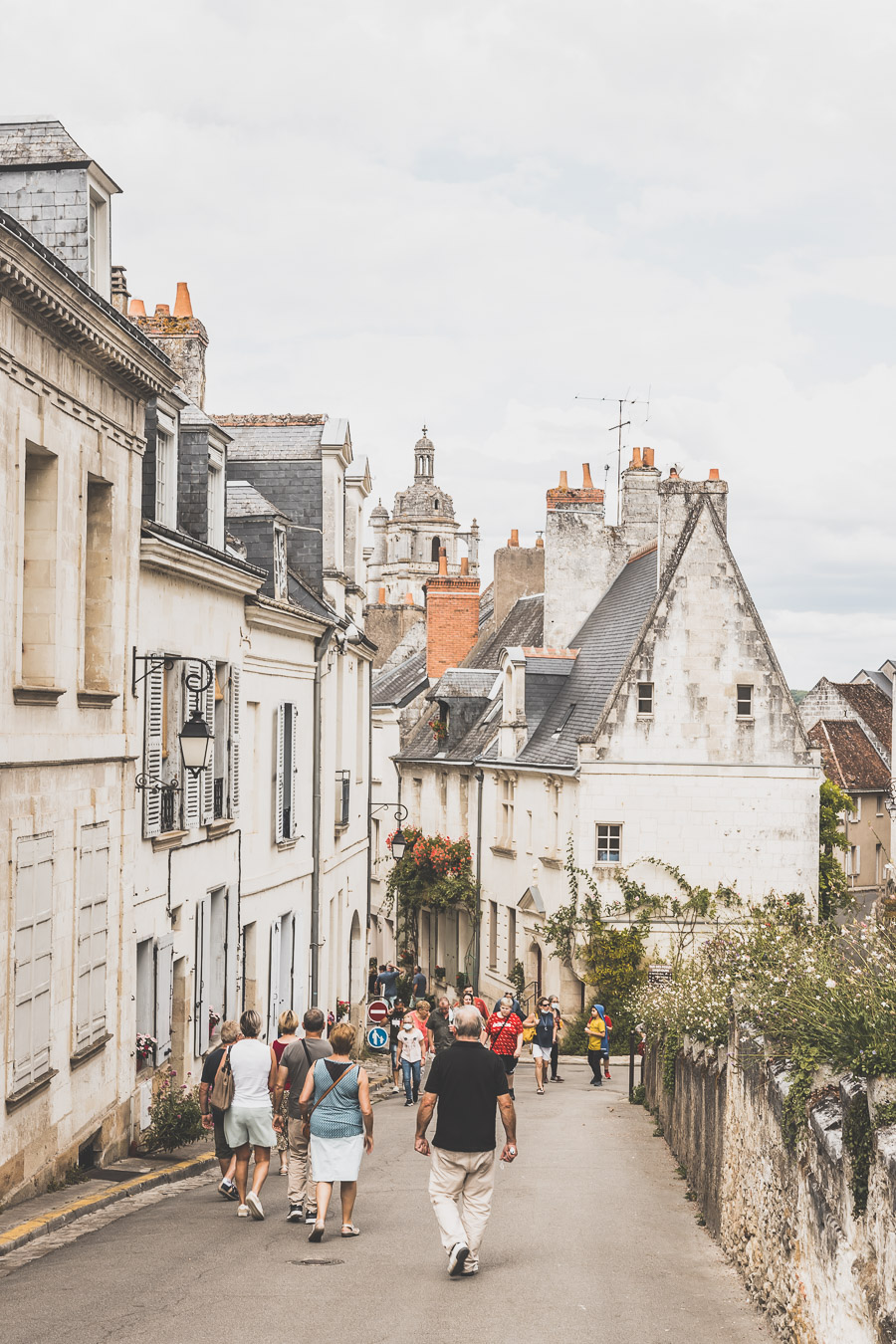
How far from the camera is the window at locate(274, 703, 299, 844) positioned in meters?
19.0

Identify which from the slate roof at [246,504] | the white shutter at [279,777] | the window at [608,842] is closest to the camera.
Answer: the white shutter at [279,777]

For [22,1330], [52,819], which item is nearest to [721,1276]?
[22,1330]

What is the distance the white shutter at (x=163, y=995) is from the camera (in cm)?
1359

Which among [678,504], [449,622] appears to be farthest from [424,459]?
[678,504]

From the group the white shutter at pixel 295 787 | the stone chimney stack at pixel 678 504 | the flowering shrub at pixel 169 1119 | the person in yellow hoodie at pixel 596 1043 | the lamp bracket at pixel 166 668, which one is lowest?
the person in yellow hoodie at pixel 596 1043

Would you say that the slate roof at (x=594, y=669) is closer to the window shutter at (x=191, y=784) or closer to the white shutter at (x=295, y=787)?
the white shutter at (x=295, y=787)

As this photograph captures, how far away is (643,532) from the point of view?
121 ft

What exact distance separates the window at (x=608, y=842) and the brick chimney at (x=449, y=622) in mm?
14716

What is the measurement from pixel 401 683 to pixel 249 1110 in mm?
37476

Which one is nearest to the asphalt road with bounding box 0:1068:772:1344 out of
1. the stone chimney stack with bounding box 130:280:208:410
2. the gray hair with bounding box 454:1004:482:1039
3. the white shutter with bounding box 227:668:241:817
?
the gray hair with bounding box 454:1004:482:1039

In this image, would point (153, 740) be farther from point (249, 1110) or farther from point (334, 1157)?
point (334, 1157)

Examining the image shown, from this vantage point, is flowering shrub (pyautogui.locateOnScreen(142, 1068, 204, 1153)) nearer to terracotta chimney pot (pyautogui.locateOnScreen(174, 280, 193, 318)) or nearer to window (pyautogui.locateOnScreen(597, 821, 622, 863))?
terracotta chimney pot (pyautogui.locateOnScreen(174, 280, 193, 318))

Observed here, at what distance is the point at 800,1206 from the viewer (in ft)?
22.4

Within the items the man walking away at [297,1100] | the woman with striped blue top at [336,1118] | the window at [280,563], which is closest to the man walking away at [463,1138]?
the woman with striped blue top at [336,1118]
